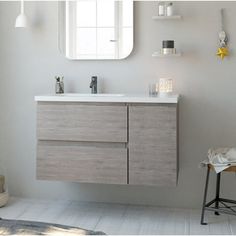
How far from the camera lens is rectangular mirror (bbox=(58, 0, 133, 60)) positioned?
3.83 m

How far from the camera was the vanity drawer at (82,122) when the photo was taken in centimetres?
339

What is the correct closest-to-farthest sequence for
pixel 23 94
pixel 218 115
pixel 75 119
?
pixel 75 119, pixel 218 115, pixel 23 94

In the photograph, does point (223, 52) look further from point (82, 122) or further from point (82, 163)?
point (82, 163)

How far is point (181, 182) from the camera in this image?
379 centimetres

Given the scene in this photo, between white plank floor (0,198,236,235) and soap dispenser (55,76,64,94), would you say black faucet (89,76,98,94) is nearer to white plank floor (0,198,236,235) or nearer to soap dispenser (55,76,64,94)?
soap dispenser (55,76,64,94)

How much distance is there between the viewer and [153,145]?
11.0 feet

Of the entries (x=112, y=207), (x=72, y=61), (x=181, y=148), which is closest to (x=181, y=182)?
(x=181, y=148)

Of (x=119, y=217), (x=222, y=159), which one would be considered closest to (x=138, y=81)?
(x=222, y=159)

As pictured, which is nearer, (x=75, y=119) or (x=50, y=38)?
(x=75, y=119)

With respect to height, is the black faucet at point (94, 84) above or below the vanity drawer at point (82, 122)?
above

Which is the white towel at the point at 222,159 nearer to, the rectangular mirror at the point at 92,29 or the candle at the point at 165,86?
the candle at the point at 165,86

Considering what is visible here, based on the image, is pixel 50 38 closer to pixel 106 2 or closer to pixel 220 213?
pixel 106 2

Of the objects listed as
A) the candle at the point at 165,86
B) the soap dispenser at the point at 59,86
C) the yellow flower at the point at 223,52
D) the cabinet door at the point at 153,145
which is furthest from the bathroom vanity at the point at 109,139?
the yellow flower at the point at 223,52

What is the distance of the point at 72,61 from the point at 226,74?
129 cm
